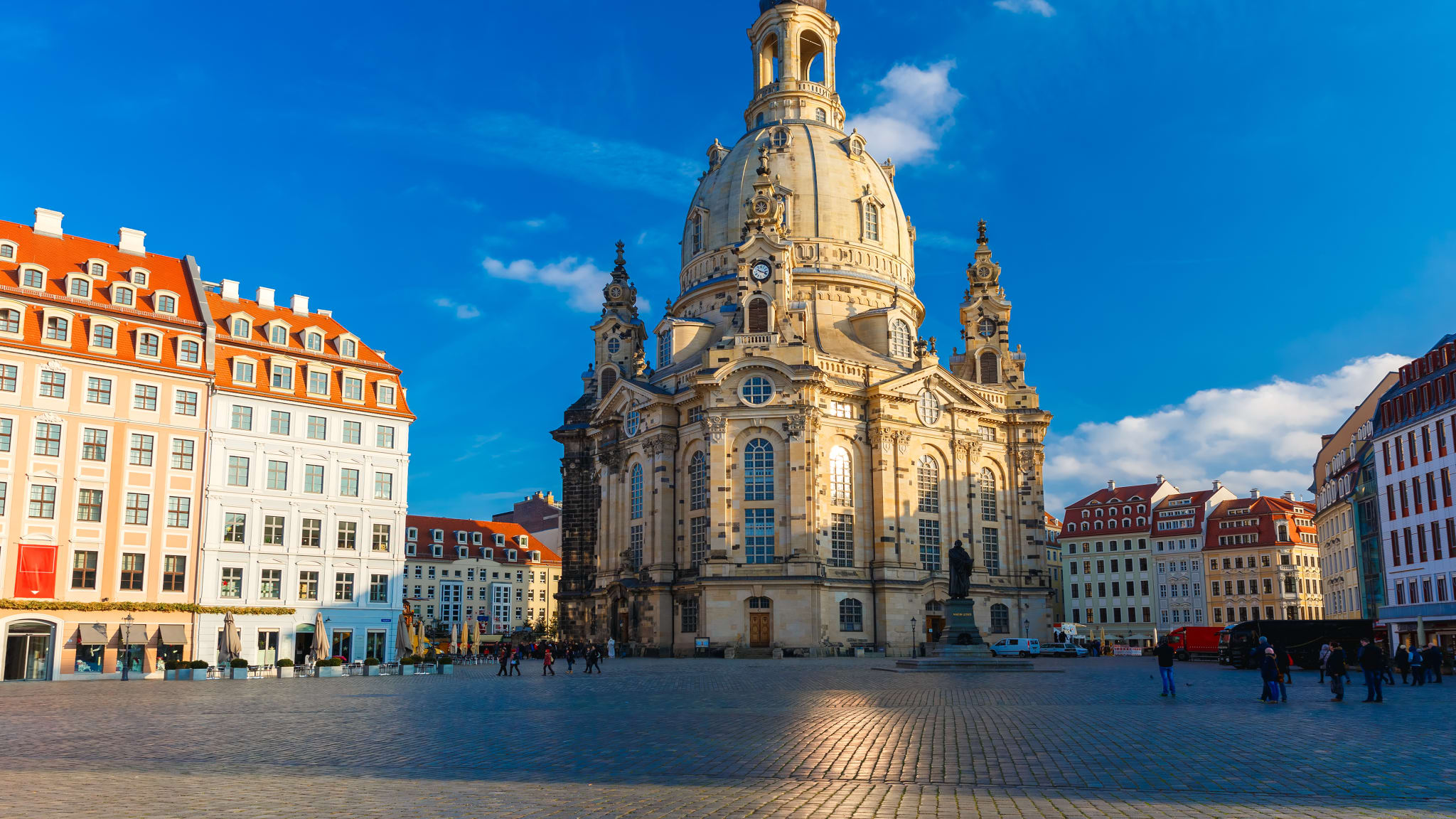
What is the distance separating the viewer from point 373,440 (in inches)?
2409

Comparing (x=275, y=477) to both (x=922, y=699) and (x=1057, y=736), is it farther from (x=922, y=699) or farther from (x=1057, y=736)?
(x=1057, y=736)

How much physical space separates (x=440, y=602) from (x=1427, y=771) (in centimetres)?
10294


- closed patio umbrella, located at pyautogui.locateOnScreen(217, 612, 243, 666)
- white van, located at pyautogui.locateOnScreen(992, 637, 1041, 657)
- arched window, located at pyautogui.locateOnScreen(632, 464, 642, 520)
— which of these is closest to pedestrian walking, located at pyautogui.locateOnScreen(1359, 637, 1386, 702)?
closed patio umbrella, located at pyautogui.locateOnScreen(217, 612, 243, 666)

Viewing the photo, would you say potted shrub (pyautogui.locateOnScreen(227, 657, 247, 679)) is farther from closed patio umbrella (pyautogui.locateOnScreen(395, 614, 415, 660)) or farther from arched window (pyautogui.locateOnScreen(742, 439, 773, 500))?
arched window (pyautogui.locateOnScreen(742, 439, 773, 500))

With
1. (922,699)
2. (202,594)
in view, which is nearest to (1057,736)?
(922,699)

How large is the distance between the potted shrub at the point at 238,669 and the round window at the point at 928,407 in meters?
51.3

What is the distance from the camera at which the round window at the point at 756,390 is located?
78.0 meters

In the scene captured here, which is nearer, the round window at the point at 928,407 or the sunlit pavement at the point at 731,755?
the sunlit pavement at the point at 731,755

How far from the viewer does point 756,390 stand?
78.1m

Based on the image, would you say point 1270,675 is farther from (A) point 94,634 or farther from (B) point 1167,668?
(A) point 94,634

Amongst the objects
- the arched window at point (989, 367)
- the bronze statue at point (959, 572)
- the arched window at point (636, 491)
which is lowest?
the bronze statue at point (959, 572)

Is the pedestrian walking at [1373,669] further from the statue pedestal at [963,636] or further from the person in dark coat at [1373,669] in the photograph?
the statue pedestal at [963,636]

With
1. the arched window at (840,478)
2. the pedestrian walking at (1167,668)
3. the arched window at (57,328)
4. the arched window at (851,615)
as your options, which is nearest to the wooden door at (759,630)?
the arched window at (851,615)

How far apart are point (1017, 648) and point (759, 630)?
1723 cm
